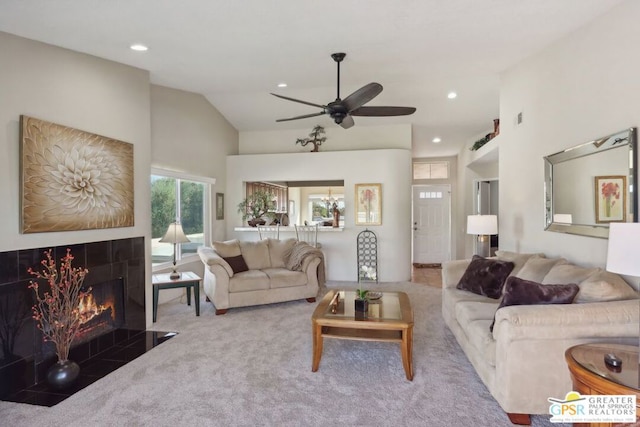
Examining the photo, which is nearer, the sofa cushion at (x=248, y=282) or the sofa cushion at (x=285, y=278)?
the sofa cushion at (x=248, y=282)

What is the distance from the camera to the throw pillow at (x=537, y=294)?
7.78 ft

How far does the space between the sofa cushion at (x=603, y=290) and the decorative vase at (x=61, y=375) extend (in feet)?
12.0

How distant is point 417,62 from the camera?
13.0ft

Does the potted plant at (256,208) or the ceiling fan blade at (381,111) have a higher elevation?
the ceiling fan blade at (381,111)

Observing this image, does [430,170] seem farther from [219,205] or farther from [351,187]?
[219,205]

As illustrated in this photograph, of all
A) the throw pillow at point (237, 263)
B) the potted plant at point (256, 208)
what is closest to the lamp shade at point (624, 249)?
the throw pillow at point (237, 263)

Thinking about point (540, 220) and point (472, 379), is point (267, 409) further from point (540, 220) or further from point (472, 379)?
point (540, 220)

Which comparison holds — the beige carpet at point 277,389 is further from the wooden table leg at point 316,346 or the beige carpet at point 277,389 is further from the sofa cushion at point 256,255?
the sofa cushion at point 256,255

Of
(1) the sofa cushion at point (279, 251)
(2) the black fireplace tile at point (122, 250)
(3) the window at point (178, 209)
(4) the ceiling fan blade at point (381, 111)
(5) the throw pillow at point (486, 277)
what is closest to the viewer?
(5) the throw pillow at point (486, 277)

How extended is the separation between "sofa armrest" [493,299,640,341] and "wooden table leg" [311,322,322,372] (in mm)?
1425

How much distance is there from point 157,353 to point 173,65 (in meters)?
3.00

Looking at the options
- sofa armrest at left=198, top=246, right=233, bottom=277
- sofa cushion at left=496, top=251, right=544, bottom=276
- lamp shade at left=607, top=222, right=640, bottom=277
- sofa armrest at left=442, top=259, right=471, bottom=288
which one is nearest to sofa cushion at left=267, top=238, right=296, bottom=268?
sofa armrest at left=198, top=246, right=233, bottom=277

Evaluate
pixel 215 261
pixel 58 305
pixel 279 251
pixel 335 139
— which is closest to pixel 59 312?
pixel 58 305

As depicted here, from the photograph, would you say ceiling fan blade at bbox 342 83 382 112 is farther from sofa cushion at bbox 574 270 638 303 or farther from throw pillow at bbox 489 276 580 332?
sofa cushion at bbox 574 270 638 303
